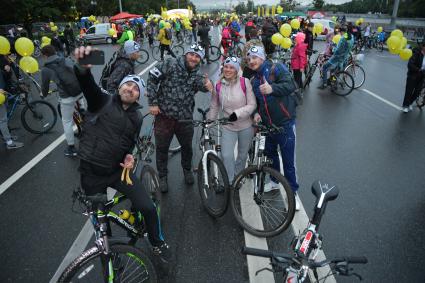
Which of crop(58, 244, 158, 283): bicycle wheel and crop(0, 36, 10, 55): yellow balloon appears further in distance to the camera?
crop(0, 36, 10, 55): yellow balloon

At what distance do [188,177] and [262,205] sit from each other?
1.35 metres

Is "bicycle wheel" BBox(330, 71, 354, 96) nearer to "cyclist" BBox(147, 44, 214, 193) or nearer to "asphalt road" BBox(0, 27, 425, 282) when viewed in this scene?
"asphalt road" BBox(0, 27, 425, 282)

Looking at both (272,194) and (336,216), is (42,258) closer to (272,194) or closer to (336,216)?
(272,194)

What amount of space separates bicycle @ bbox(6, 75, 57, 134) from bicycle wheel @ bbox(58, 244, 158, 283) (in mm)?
5310

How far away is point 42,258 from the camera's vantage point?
349cm

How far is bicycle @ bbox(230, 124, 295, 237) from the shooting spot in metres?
3.68

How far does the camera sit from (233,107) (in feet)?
13.5

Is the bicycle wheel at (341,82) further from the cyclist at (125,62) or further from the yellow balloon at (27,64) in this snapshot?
the yellow balloon at (27,64)

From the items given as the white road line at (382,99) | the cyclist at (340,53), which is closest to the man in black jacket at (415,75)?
the white road line at (382,99)

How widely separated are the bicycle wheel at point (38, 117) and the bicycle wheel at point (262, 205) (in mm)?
5064

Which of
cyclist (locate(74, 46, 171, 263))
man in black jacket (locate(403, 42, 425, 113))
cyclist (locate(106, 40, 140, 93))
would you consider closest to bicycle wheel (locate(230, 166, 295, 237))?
cyclist (locate(74, 46, 171, 263))

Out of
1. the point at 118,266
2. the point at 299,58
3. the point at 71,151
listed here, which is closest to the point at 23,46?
the point at 71,151

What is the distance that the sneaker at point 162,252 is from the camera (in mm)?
3245

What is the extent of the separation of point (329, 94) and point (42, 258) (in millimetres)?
9215
